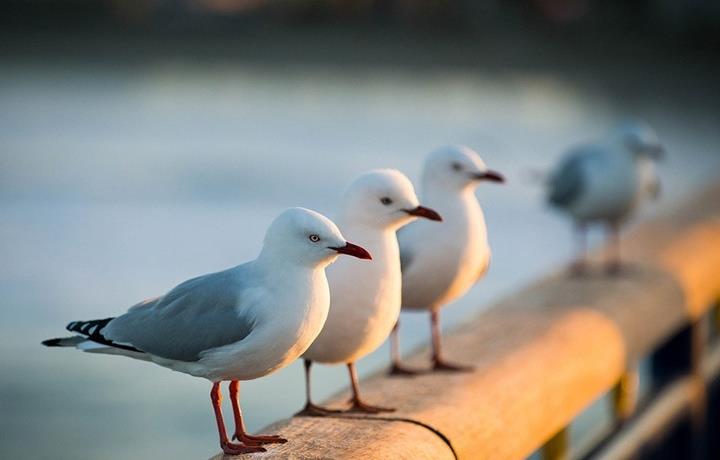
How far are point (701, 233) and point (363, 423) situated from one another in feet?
8.57

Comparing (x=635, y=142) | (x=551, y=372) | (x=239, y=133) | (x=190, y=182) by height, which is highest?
(x=635, y=142)

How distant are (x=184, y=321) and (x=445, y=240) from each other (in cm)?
106

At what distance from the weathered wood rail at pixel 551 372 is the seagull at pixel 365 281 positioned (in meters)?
0.12

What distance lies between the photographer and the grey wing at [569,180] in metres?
6.38

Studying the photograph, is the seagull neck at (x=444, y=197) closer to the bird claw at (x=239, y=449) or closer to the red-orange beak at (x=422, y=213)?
the red-orange beak at (x=422, y=213)

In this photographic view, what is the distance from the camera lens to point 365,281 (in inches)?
127

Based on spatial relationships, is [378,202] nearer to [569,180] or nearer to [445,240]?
[445,240]

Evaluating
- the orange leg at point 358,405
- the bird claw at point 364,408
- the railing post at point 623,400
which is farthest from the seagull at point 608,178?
the bird claw at point 364,408

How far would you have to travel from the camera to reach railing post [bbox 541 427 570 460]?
13.4ft

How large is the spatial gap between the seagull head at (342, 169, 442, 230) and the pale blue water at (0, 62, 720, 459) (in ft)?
9.06

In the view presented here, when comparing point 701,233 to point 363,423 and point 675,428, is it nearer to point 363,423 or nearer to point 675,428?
point 675,428

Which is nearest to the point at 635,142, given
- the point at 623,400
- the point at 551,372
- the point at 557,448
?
the point at 623,400

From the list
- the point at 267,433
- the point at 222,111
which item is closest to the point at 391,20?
the point at 222,111

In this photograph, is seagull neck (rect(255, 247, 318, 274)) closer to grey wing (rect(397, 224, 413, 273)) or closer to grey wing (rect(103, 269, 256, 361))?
grey wing (rect(103, 269, 256, 361))
